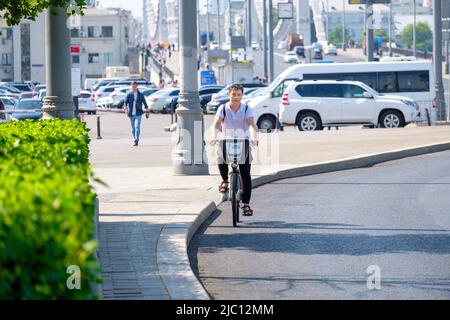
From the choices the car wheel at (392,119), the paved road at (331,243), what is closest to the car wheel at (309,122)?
the car wheel at (392,119)

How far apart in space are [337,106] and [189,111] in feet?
68.0

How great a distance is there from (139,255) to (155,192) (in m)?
7.09

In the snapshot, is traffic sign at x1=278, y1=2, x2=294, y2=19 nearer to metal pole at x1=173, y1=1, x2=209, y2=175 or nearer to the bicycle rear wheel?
metal pole at x1=173, y1=1, x2=209, y2=175

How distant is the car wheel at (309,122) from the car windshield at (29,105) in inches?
559

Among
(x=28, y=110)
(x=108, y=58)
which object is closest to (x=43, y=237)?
(x=28, y=110)

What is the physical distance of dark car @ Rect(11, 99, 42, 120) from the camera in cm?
5041

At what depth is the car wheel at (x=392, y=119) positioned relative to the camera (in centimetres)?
4256

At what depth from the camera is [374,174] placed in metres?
24.3

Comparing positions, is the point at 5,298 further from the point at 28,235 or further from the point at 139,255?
the point at 139,255

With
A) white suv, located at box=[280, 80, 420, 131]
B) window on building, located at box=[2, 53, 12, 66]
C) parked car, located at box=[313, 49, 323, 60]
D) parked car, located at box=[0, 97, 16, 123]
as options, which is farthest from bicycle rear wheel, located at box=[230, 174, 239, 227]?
window on building, located at box=[2, 53, 12, 66]

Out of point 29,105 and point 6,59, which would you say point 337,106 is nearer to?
point 29,105

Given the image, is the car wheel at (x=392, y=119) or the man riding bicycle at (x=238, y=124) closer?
the man riding bicycle at (x=238, y=124)

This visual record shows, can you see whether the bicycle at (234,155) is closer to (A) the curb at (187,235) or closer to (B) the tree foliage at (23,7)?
(A) the curb at (187,235)

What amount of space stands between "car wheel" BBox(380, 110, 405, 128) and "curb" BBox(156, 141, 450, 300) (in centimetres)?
1604
